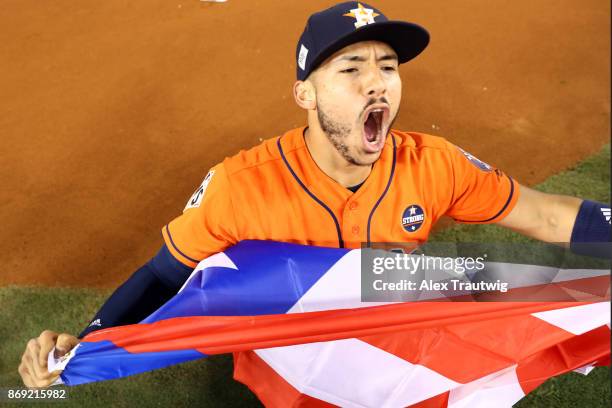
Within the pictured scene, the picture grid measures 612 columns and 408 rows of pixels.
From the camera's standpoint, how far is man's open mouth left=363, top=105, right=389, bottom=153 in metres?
1.94

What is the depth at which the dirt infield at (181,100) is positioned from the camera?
2.35 meters

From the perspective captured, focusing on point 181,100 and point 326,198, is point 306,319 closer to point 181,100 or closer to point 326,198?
point 326,198

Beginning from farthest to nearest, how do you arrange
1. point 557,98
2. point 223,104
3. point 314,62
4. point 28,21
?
point 557,98
point 223,104
point 28,21
point 314,62

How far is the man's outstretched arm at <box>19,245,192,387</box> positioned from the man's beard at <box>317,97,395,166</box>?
71cm

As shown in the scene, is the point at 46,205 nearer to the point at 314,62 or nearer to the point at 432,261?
the point at 314,62

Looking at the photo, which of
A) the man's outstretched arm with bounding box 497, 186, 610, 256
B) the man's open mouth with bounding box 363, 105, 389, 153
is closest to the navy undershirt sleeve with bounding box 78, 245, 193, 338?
the man's open mouth with bounding box 363, 105, 389, 153

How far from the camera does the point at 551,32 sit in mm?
3484

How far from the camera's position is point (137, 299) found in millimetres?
2197

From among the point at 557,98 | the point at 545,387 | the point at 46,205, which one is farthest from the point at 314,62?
the point at 557,98

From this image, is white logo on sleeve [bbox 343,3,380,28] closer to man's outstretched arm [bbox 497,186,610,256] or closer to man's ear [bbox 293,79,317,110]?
man's ear [bbox 293,79,317,110]

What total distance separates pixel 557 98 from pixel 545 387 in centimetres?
208

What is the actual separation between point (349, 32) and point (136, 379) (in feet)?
6.51

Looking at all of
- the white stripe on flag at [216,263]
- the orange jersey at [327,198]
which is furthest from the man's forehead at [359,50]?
the white stripe on flag at [216,263]

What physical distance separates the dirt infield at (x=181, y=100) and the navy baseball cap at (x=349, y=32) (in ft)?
1.36
